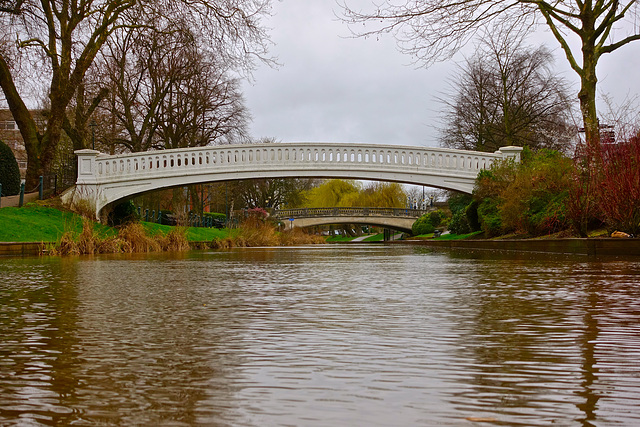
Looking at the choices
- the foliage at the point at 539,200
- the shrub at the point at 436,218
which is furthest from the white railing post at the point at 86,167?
the shrub at the point at 436,218

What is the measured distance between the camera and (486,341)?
225 centimetres

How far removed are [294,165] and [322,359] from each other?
86.7 ft

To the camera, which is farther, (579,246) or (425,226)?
(425,226)

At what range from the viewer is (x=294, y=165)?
1112 inches

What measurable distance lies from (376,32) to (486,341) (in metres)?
15.2

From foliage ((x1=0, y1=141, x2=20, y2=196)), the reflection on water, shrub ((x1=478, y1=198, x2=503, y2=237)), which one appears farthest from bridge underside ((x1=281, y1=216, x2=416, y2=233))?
the reflection on water

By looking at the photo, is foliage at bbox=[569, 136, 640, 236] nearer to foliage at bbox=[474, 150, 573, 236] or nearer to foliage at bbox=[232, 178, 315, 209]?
foliage at bbox=[474, 150, 573, 236]

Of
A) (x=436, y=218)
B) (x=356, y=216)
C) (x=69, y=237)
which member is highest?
(x=356, y=216)

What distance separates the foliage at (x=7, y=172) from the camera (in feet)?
82.5

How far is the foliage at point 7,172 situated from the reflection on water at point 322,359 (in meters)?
23.3

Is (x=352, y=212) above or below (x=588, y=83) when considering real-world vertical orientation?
below

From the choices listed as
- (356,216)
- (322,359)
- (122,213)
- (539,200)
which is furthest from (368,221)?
(322,359)

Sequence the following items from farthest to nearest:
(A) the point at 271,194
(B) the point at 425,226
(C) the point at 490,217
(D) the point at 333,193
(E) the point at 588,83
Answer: (D) the point at 333,193 < (A) the point at 271,194 < (B) the point at 425,226 < (C) the point at 490,217 < (E) the point at 588,83

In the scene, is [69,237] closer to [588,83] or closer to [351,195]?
Result: [588,83]
